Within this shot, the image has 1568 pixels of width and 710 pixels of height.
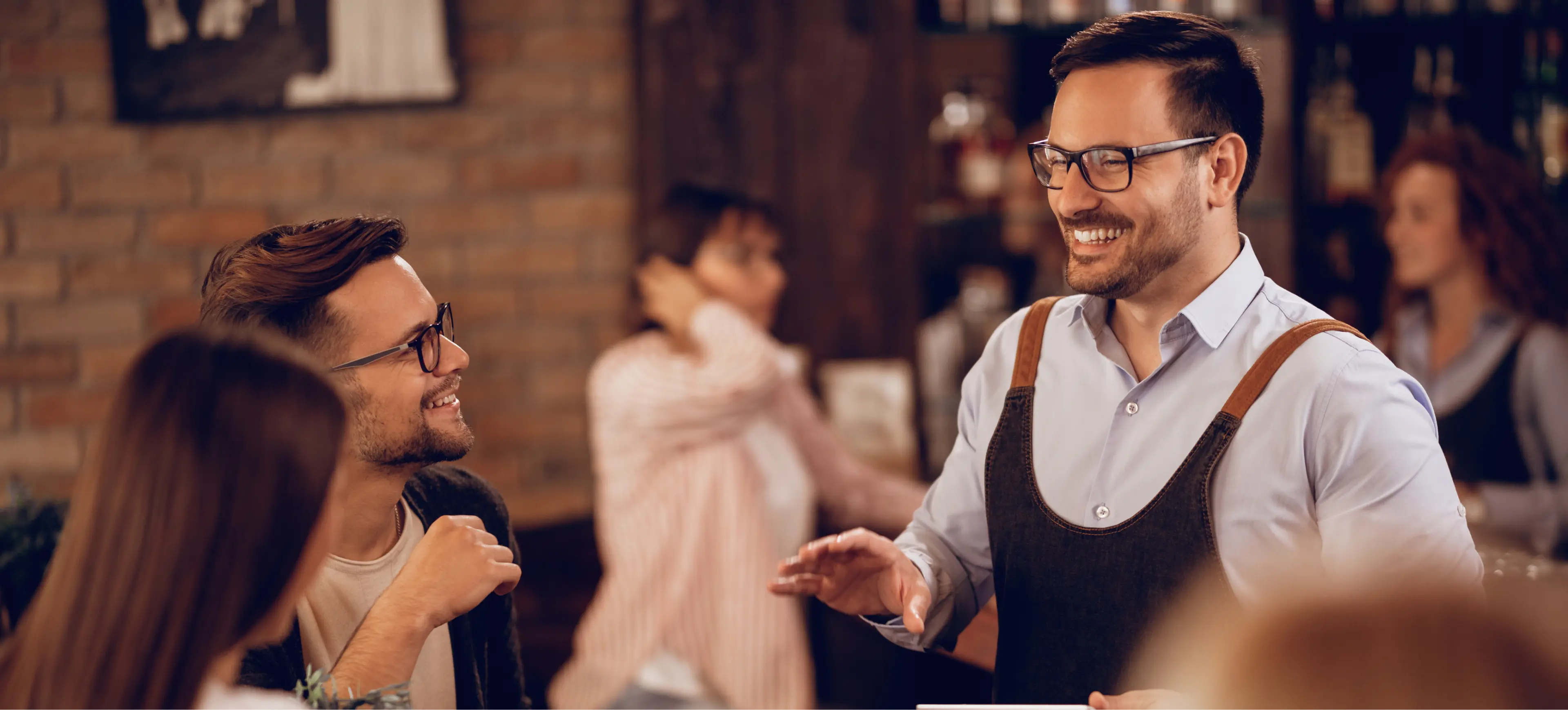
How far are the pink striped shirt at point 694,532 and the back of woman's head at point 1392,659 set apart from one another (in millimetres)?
2225

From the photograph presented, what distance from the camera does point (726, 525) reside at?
9.52ft

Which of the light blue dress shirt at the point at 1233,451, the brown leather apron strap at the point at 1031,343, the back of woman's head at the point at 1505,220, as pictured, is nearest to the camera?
the light blue dress shirt at the point at 1233,451

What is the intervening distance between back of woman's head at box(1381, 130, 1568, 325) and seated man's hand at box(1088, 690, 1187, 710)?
6.21ft

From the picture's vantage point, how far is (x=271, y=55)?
3145 millimetres

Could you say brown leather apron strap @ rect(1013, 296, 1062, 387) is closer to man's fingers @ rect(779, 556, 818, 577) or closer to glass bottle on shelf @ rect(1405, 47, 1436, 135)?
man's fingers @ rect(779, 556, 818, 577)

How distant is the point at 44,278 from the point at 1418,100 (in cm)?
385

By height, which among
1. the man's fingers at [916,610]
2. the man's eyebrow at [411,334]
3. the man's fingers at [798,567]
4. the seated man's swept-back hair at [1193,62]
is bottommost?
the man's fingers at [916,610]

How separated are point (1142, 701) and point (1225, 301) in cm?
49

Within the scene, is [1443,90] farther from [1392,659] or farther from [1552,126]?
[1392,659]

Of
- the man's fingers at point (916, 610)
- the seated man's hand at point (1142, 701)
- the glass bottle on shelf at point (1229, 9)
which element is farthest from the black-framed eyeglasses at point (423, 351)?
the glass bottle on shelf at point (1229, 9)

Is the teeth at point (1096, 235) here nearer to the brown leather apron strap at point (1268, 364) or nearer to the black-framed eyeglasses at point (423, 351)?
the brown leather apron strap at point (1268, 364)

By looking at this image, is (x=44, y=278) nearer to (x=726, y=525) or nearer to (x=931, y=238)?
(x=726, y=525)

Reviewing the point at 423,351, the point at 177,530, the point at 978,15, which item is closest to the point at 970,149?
the point at 978,15

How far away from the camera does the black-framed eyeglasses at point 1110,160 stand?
4.55ft
